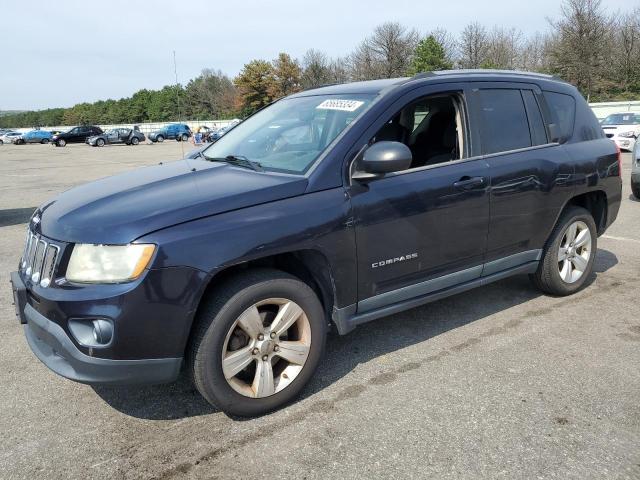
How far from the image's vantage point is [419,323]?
4.21 meters

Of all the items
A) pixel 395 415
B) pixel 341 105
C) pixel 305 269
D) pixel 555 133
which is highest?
pixel 341 105

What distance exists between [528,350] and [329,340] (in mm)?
1409

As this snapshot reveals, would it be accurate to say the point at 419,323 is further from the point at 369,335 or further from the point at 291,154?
the point at 291,154

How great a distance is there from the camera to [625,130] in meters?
18.4

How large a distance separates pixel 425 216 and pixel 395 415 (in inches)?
49.7

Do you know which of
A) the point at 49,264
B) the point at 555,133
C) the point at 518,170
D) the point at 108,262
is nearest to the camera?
the point at 108,262

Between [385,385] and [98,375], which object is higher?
[98,375]

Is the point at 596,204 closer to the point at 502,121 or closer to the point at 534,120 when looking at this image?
the point at 534,120

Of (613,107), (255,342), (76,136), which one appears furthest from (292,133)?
(76,136)

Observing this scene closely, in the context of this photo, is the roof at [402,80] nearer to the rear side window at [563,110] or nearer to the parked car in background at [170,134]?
the rear side window at [563,110]

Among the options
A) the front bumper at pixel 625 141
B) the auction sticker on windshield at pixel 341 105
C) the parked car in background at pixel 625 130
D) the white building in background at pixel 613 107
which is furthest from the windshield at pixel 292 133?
the white building in background at pixel 613 107

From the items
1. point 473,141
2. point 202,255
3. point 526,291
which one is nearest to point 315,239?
point 202,255

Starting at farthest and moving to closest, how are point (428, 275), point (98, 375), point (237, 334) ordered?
point (428, 275) → point (237, 334) → point (98, 375)

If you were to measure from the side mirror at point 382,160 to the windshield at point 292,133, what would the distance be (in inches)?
11.4
